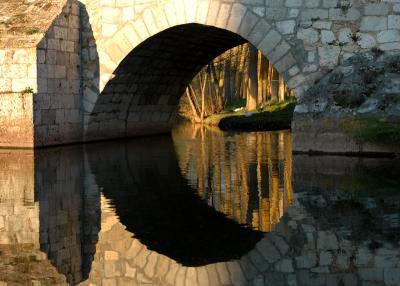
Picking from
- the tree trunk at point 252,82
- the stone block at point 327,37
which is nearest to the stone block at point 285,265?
the stone block at point 327,37

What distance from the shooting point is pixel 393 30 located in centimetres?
1127

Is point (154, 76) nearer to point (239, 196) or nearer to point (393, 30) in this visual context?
point (393, 30)

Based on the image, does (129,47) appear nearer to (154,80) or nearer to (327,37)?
(154,80)

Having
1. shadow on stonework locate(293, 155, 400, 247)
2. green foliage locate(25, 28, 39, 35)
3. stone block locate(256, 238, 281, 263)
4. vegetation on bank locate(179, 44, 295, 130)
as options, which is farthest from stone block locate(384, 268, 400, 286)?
vegetation on bank locate(179, 44, 295, 130)

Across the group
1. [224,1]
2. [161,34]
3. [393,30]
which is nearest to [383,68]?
[393,30]

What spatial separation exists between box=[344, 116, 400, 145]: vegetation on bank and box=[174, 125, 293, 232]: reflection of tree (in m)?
1.03

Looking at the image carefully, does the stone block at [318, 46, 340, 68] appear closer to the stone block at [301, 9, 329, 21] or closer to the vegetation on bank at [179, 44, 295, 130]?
the stone block at [301, 9, 329, 21]

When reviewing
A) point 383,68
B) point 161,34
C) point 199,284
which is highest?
point 161,34

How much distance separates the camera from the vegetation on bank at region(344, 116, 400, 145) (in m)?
10.4

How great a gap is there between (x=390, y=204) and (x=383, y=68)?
5220 millimetres

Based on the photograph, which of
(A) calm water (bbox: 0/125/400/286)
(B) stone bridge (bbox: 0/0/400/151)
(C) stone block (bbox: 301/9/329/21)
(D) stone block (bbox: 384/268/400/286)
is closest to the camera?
(D) stone block (bbox: 384/268/400/286)

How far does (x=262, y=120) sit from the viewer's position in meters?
19.5

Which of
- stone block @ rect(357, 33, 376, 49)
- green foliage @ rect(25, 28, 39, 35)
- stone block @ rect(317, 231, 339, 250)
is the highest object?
green foliage @ rect(25, 28, 39, 35)

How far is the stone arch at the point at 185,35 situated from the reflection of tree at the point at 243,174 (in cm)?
143
